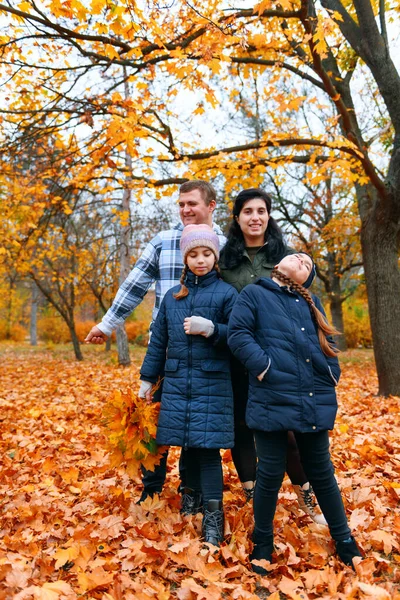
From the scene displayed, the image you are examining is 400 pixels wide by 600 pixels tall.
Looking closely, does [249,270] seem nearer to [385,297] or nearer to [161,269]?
[161,269]

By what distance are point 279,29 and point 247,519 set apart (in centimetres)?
696

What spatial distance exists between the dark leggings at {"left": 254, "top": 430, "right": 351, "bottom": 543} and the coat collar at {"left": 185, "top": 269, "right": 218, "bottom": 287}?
869mm

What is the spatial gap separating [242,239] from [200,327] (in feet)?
2.31

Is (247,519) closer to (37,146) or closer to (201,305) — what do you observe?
(201,305)

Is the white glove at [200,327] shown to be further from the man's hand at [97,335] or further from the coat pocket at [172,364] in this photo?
the man's hand at [97,335]

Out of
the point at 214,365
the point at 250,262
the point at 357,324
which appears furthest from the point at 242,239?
the point at 357,324

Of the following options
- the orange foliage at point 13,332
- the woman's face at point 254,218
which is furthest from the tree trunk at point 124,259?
the orange foliage at point 13,332

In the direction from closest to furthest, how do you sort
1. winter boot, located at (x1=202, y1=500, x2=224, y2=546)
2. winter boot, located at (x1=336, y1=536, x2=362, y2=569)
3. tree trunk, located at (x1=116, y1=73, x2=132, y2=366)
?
1. winter boot, located at (x1=336, y1=536, x2=362, y2=569)
2. winter boot, located at (x1=202, y1=500, x2=224, y2=546)
3. tree trunk, located at (x1=116, y1=73, x2=132, y2=366)

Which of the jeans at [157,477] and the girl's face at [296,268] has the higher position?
the girl's face at [296,268]

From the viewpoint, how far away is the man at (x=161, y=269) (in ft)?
9.25

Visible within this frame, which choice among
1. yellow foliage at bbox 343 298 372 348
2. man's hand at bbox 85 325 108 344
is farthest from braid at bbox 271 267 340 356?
yellow foliage at bbox 343 298 372 348

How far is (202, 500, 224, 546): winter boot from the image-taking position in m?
2.46

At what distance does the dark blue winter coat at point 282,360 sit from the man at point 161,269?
0.73 m

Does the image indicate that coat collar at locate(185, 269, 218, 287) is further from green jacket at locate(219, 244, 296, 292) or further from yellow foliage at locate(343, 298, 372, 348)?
yellow foliage at locate(343, 298, 372, 348)
